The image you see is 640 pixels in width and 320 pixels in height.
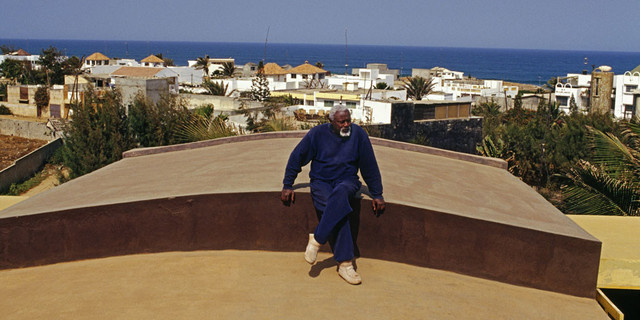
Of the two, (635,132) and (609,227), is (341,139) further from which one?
(635,132)

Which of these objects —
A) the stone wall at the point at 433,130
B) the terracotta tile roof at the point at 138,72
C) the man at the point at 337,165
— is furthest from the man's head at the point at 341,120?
the terracotta tile roof at the point at 138,72

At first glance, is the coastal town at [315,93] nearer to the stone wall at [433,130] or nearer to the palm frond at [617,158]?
the stone wall at [433,130]

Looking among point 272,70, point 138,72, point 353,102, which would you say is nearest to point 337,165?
point 353,102

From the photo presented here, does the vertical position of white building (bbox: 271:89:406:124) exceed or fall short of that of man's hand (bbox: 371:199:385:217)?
it falls short

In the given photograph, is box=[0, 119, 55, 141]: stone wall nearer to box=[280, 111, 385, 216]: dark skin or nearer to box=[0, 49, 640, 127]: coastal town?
box=[0, 49, 640, 127]: coastal town

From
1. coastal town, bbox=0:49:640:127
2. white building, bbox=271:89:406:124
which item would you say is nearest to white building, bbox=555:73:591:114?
coastal town, bbox=0:49:640:127

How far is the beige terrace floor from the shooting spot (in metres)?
4.96

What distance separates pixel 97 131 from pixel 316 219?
17.9 meters

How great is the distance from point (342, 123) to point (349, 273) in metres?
1.31

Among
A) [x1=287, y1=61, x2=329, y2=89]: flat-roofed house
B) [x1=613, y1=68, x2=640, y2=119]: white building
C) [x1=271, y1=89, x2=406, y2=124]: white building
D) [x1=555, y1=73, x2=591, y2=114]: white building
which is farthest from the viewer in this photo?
[x1=287, y1=61, x2=329, y2=89]: flat-roofed house

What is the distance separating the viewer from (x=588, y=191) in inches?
384

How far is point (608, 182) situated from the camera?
958 cm

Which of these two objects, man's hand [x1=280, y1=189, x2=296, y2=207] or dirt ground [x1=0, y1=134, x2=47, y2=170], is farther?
dirt ground [x1=0, y1=134, x2=47, y2=170]

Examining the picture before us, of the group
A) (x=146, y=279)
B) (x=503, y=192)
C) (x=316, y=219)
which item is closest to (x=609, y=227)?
(x=503, y=192)
